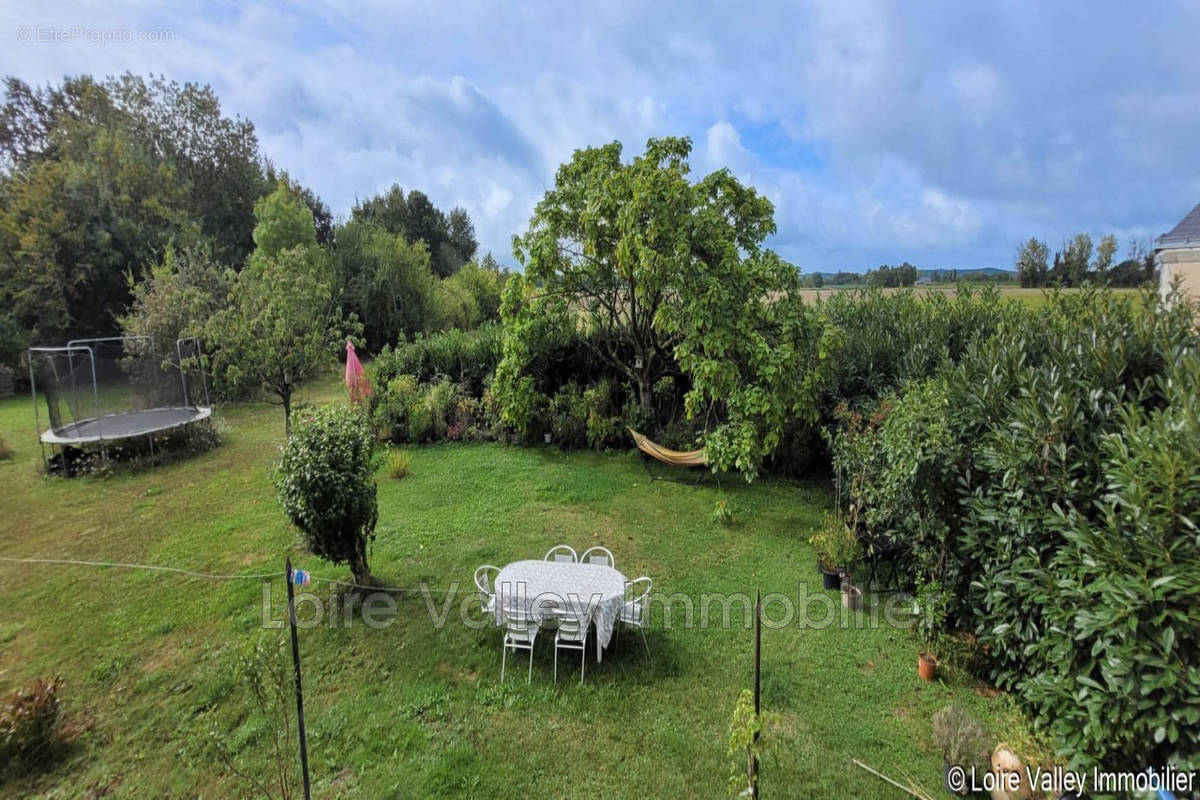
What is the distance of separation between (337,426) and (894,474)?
14.7 feet

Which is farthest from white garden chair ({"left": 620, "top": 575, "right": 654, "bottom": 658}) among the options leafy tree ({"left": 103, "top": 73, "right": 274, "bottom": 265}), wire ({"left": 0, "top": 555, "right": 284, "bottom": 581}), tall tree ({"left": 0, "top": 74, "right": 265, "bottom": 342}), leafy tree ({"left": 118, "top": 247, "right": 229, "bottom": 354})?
leafy tree ({"left": 103, "top": 73, "right": 274, "bottom": 265})

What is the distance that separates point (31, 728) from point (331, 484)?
2.03m

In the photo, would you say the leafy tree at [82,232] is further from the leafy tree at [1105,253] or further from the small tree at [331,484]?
the leafy tree at [1105,253]

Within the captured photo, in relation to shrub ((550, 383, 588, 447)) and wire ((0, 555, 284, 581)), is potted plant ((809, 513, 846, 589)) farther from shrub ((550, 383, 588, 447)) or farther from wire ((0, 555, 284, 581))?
wire ((0, 555, 284, 581))

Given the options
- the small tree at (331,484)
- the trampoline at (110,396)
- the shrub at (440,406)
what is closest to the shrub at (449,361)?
the shrub at (440,406)

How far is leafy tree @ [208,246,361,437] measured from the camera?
7.43m

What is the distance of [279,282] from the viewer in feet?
26.8

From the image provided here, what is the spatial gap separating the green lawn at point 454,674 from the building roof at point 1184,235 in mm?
4157

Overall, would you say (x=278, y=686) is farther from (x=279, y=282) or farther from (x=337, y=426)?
(x=279, y=282)

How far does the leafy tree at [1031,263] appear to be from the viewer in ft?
23.8

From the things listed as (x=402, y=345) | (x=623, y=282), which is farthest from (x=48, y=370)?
(x=623, y=282)

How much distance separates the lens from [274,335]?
7512 mm

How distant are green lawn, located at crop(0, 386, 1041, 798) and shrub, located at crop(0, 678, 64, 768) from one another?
135 mm

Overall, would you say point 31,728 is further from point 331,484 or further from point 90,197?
point 90,197
